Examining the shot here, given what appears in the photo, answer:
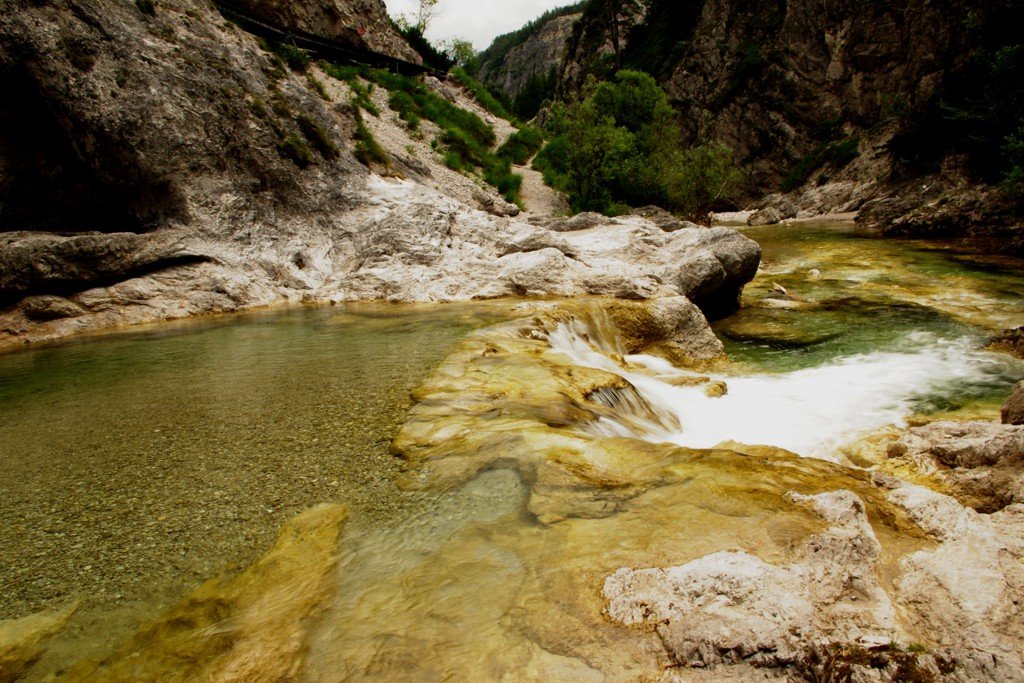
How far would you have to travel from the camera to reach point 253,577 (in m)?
2.82

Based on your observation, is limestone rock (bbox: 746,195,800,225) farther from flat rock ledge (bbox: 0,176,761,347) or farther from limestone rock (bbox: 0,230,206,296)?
limestone rock (bbox: 0,230,206,296)

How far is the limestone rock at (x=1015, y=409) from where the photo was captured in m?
5.12

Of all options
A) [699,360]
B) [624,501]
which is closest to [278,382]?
[624,501]

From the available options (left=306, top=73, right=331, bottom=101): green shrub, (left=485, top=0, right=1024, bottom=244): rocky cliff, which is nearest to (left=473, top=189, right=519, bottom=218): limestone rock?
(left=306, top=73, right=331, bottom=101): green shrub

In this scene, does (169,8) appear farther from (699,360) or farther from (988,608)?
(988,608)

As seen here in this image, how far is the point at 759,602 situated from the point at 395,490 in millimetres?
2300

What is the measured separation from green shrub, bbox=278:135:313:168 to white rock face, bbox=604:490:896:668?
15690 millimetres

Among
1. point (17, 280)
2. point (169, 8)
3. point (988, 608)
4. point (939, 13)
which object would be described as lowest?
point (988, 608)

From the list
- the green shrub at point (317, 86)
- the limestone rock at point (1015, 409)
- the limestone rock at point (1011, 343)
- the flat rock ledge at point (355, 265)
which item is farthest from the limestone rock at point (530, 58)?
the limestone rock at point (1015, 409)

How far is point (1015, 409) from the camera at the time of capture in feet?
17.1

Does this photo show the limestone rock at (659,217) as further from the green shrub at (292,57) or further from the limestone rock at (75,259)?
the limestone rock at (75,259)

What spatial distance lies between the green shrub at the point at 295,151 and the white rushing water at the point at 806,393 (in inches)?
428

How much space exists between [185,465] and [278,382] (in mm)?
2093

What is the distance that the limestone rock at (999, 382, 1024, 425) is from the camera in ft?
16.8
